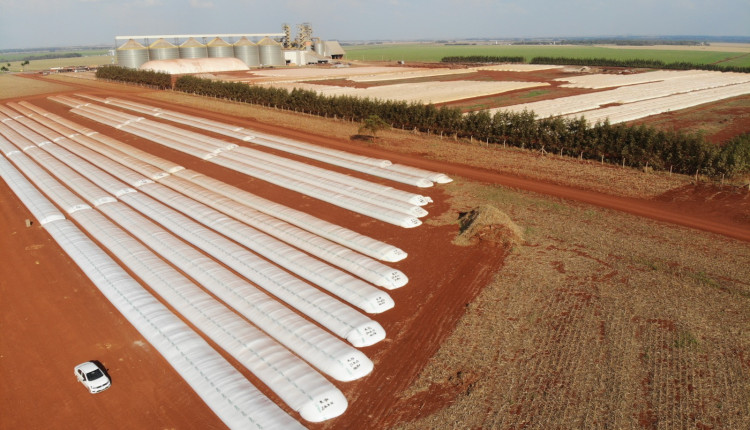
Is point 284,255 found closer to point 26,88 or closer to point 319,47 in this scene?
point 26,88

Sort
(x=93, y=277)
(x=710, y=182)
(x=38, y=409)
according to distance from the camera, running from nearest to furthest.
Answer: (x=38, y=409)
(x=93, y=277)
(x=710, y=182)

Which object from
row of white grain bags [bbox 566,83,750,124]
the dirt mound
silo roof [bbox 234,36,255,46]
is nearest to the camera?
the dirt mound

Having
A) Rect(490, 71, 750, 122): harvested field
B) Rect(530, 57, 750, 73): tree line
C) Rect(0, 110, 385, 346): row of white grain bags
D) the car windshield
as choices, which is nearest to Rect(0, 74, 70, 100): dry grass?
Rect(0, 110, 385, 346): row of white grain bags


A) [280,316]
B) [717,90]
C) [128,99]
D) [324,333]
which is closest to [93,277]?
[280,316]

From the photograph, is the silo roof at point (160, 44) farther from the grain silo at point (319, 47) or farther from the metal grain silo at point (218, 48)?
the grain silo at point (319, 47)

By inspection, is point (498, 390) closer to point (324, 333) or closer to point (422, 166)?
point (324, 333)

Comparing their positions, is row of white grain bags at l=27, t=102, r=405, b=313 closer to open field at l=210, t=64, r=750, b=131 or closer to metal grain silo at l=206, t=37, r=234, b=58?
open field at l=210, t=64, r=750, b=131
